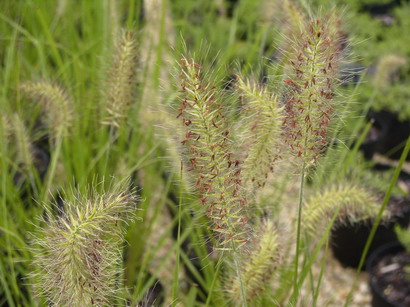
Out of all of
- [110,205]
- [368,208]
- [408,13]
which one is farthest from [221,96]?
[408,13]

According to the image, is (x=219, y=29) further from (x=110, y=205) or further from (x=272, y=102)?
(x=110, y=205)

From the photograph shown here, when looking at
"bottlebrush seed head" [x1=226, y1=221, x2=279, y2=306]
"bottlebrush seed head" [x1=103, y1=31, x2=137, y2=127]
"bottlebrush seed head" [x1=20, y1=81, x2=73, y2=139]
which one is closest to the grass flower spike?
"bottlebrush seed head" [x1=226, y1=221, x2=279, y2=306]

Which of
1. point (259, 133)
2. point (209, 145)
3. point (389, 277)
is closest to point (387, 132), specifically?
point (389, 277)

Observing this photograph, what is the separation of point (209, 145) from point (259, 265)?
52 cm

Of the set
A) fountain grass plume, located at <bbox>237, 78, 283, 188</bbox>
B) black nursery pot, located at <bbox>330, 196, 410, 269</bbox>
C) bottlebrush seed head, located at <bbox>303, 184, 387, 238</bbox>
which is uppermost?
fountain grass plume, located at <bbox>237, 78, 283, 188</bbox>

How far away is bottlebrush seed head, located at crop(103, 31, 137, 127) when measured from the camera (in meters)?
1.77

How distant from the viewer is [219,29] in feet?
12.5

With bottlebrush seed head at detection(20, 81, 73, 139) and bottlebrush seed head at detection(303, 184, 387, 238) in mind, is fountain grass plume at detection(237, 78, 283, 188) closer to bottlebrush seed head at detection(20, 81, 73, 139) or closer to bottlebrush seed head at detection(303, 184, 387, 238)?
bottlebrush seed head at detection(303, 184, 387, 238)

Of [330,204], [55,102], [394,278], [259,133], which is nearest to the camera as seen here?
[259,133]

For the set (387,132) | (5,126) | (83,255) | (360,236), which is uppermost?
(83,255)

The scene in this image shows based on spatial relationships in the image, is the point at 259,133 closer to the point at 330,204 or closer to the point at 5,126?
the point at 330,204

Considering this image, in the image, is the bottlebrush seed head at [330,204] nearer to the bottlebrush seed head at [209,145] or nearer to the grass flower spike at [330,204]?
the grass flower spike at [330,204]

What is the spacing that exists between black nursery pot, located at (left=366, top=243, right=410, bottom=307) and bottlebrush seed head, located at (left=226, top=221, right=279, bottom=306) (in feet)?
3.98

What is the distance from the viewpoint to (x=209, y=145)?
1.17m
